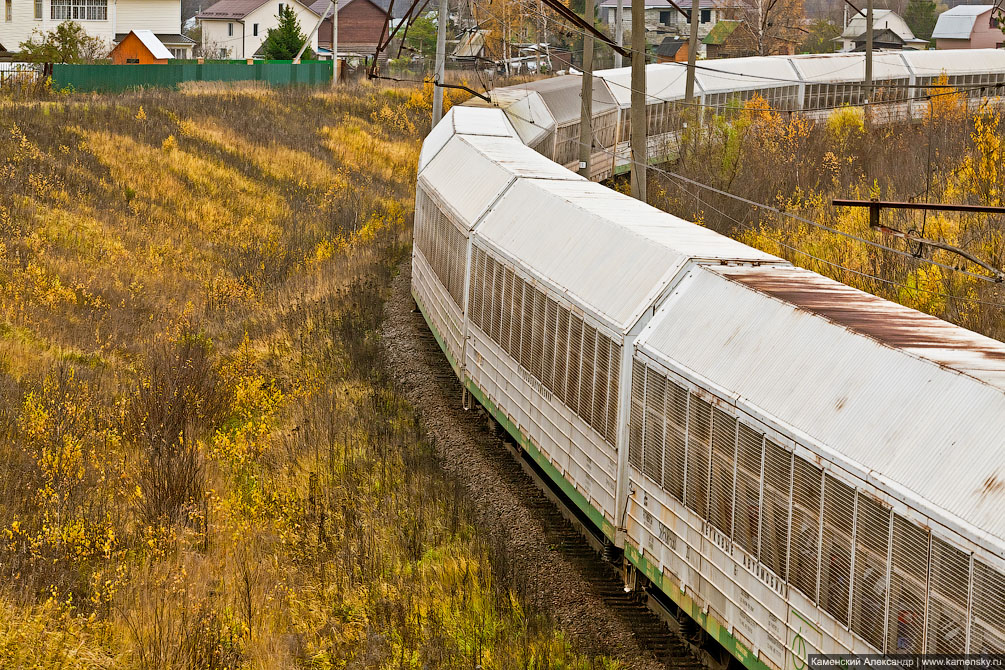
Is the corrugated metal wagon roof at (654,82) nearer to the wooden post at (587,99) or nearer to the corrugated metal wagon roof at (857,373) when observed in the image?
the wooden post at (587,99)

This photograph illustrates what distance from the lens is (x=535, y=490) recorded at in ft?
44.9

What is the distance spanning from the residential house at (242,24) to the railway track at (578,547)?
72853 mm

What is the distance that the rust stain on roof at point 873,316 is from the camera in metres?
7.68

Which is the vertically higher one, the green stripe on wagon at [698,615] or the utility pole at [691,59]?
the utility pole at [691,59]

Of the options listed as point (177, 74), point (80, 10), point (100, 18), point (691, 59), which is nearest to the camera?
point (691, 59)

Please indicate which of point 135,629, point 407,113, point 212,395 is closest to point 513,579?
point 135,629

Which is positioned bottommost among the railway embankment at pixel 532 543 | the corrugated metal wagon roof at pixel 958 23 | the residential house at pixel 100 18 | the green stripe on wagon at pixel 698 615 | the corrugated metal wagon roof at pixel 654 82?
the railway embankment at pixel 532 543

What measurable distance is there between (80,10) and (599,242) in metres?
60.0

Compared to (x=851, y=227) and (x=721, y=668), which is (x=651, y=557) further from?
(x=851, y=227)

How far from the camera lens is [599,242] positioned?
40.1 ft

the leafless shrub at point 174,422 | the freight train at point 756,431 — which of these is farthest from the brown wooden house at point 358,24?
the freight train at point 756,431

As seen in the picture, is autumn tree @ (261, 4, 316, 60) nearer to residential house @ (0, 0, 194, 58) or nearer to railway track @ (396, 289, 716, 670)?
residential house @ (0, 0, 194, 58)

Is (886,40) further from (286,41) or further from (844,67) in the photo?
(844,67)

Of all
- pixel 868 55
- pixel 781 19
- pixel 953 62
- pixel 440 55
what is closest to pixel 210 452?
pixel 440 55
